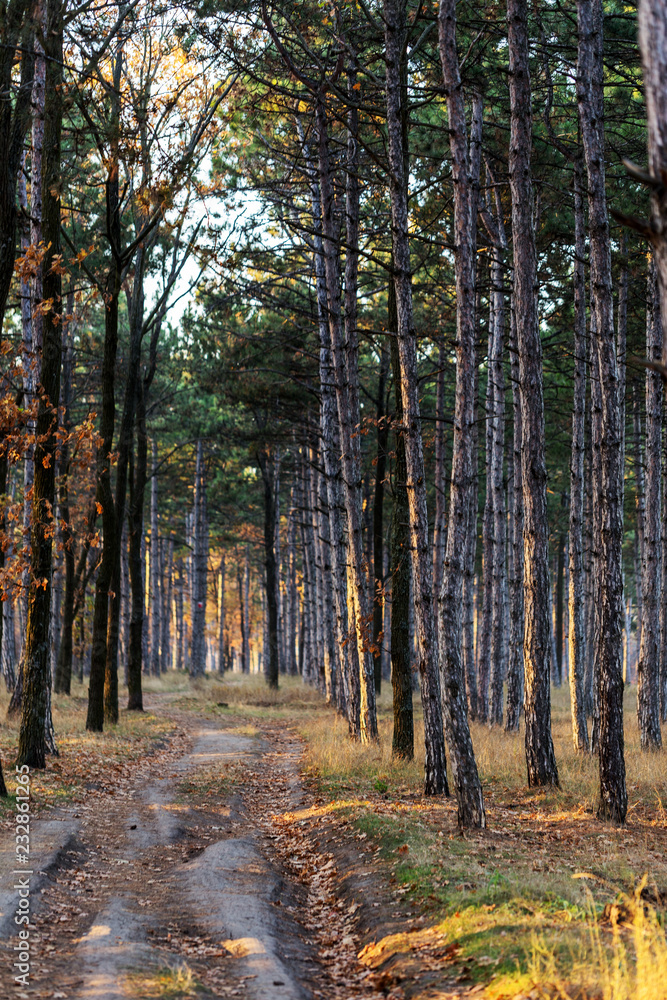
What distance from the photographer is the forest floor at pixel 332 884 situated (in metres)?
5.29

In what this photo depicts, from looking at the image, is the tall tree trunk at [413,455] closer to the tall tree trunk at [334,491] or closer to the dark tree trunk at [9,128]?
the dark tree trunk at [9,128]

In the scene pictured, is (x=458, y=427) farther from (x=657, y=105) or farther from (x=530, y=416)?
(x=657, y=105)

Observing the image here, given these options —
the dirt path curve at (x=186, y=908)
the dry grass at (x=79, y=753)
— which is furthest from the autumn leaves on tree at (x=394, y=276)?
the dirt path curve at (x=186, y=908)

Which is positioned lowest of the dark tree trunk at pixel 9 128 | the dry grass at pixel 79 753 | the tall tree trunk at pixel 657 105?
the dry grass at pixel 79 753

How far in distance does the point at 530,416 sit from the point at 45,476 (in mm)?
6828

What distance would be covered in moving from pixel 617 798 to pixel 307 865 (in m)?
3.61

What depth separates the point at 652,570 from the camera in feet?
50.7

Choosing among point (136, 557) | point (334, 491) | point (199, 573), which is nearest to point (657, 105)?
point (334, 491)

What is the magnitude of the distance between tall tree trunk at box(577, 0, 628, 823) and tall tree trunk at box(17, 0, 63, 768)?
7.08m

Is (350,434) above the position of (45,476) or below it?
above

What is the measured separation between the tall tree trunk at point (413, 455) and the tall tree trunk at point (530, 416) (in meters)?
1.30

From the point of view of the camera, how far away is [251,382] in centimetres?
2170

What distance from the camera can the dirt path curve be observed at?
5.42m

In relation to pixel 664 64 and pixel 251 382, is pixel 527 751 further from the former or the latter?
pixel 251 382
